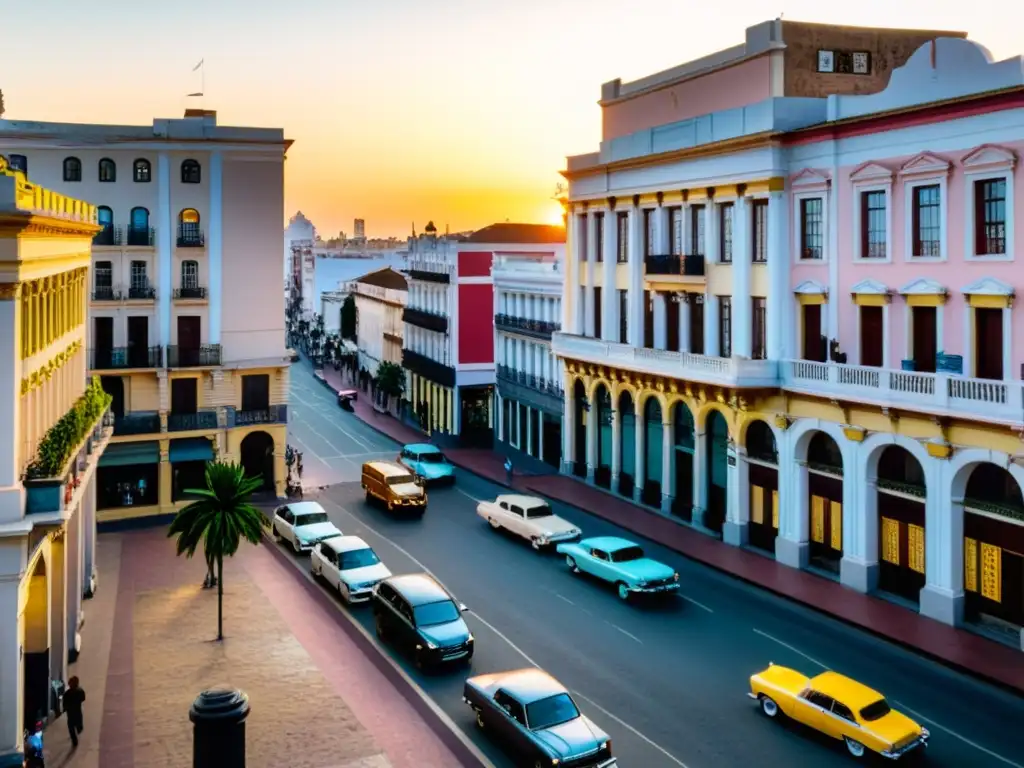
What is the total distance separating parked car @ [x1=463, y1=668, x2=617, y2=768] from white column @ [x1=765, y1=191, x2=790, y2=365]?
18.6 metres

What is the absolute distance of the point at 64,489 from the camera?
2186 centimetres

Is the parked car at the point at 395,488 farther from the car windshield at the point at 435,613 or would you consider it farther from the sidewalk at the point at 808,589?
the car windshield at the point at 435,613

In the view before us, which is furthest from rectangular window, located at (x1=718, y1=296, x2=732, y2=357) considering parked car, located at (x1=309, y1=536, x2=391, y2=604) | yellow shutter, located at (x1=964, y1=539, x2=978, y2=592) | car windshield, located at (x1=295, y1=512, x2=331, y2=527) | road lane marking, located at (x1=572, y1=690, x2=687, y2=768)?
road lane marking, located at (x1=572, y1=690, x2=687, y2=768)

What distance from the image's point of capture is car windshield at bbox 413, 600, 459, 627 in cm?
2747

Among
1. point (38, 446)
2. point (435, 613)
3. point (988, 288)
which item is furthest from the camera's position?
point (988, 288)

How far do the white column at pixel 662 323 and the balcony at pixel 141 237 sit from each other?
74.4ft

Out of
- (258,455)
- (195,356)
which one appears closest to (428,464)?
(258,455)

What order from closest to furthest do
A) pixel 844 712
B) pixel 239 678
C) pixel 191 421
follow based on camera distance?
pixel 844 712 < pixel 239 678 < pixel 191 421

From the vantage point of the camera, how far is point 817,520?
118 ft

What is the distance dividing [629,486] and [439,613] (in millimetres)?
21541

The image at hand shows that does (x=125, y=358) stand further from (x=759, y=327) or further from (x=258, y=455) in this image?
(x=759, y=327)

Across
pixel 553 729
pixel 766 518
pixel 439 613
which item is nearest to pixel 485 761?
pixel 553 729

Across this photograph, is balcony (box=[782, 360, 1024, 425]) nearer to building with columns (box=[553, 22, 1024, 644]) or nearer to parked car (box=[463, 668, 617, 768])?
building with columns (box=[553, 22, 1024, 644])

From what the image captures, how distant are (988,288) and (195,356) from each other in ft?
109
